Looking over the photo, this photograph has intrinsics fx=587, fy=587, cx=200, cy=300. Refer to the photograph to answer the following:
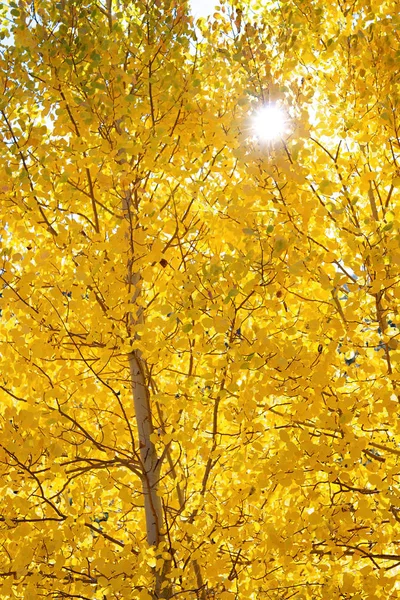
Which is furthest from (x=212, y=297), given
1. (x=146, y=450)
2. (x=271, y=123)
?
(x=146, y=450)

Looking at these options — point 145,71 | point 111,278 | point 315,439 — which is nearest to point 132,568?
point 315,439

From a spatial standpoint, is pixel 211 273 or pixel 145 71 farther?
pixel 145 71

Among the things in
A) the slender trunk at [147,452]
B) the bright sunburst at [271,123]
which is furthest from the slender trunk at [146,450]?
the bright sunburst at [271,123]

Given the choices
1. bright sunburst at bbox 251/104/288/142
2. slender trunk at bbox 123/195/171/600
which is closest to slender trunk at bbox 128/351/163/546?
slender trunk at bbox 123/195/171/600

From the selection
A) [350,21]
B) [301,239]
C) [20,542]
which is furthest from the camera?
[350,21]

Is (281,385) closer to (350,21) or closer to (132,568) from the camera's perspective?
(132,568)

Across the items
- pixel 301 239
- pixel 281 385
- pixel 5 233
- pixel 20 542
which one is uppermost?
pixel 5 233

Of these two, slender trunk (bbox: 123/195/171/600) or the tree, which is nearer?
the tree

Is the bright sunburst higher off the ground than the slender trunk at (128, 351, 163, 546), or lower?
higher

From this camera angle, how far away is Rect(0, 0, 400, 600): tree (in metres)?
2.72

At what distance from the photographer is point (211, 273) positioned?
2.42 metres

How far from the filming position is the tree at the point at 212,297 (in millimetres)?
2721

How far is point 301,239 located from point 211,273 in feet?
2.31

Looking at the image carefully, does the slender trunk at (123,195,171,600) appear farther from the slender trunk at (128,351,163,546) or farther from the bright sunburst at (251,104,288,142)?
the bright sunburst at (251,104,288,142)
